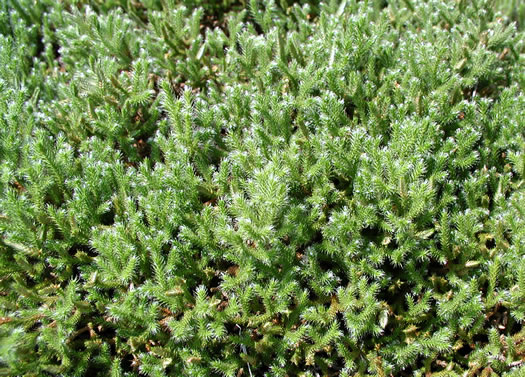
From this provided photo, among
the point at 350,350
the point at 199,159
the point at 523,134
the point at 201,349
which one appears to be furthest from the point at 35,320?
the point at 523,134

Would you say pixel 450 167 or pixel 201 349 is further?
pixel 450 167

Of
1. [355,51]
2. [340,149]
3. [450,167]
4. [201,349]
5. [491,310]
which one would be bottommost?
[491,310]

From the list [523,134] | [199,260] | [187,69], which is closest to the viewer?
[199,260]

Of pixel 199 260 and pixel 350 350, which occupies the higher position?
pixel 199 260

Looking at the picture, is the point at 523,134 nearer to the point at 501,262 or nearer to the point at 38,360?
the point at 501,262

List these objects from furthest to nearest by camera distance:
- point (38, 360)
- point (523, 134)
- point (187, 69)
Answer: point (187, 69)
point (523, 134)
point (38, 360)

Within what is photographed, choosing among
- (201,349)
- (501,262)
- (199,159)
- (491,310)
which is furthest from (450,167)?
(201,349)
